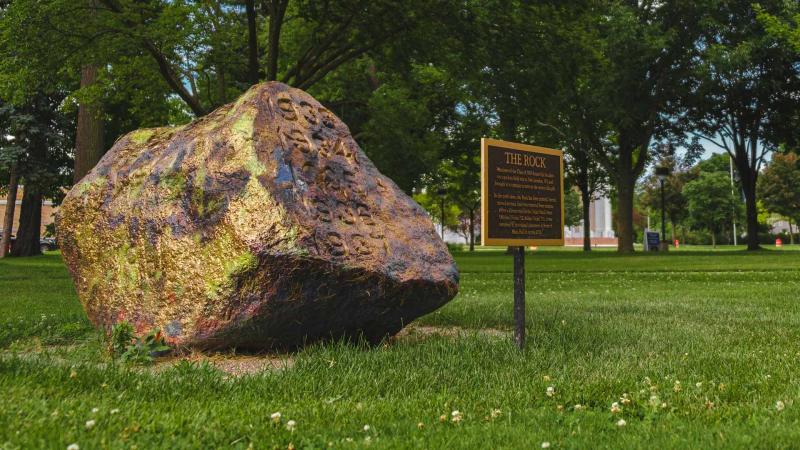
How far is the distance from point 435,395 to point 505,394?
505mm

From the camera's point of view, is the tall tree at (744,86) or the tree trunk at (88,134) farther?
the tall tree at (744,86)

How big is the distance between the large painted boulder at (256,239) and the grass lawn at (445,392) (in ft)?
1.55

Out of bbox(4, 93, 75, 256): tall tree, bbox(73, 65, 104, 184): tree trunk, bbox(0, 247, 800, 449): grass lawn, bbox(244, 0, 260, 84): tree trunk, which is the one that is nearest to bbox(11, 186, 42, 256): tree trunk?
bbox(4, 93, 75, 256): tall tree

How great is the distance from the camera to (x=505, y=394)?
4.98m

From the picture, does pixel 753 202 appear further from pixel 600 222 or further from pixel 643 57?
pixel 600 222

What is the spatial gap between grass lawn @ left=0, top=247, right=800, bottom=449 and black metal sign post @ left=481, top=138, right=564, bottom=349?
1.01 m

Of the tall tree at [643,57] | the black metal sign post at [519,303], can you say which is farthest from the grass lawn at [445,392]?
the tall tree at [643,57]

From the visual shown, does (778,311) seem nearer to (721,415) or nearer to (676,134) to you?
(721,415)

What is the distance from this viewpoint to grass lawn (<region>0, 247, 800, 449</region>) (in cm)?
394

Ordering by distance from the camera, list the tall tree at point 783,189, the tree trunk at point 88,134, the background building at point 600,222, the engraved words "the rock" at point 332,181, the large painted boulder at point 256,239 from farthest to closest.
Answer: the background building at point 600,222
the tall tree at point 783,189
the tree trunk at point 88,134
the engraved words "the rock" at point 332,181
the large painted boulder at point 256,239

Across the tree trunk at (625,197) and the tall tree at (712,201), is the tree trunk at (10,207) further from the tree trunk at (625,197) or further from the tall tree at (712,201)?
the tall tree at (712,201)

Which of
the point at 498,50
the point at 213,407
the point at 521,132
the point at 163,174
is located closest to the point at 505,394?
the point at 213,407

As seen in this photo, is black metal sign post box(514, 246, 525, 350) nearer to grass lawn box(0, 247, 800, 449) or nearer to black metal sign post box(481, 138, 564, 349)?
black metal sign post box(481, 138, 564, 349)

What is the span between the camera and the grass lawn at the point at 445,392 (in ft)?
12.9
